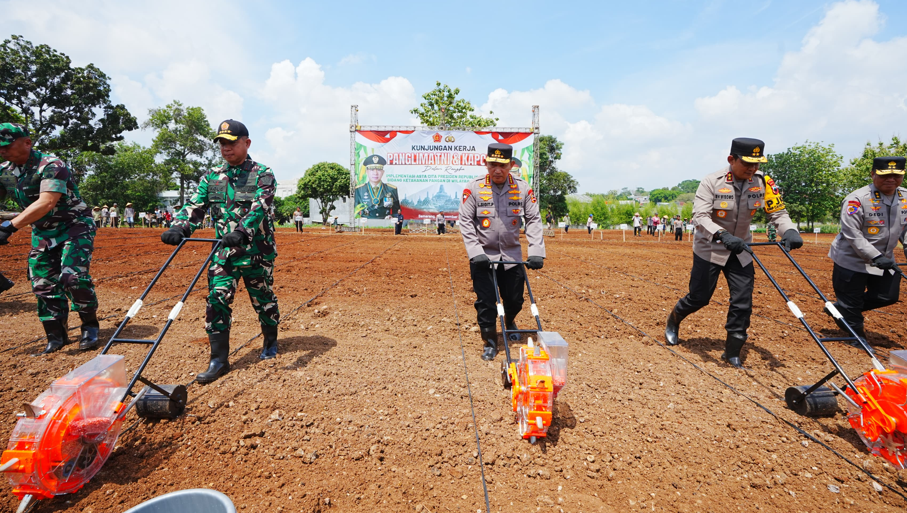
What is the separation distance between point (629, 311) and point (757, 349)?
180 centimetres

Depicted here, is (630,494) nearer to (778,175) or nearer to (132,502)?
(132,502)

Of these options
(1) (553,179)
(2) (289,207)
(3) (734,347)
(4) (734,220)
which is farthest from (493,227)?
(2) (289,207)

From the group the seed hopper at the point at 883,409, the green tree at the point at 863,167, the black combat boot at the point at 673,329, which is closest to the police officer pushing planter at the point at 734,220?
the black combat boot at the point at 673,329

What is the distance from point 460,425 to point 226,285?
2.14m

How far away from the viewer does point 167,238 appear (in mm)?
3180

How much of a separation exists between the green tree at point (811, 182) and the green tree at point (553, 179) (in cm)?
2095

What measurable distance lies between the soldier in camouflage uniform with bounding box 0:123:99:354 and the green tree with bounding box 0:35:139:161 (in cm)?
3191

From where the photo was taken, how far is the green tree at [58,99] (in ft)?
91.0

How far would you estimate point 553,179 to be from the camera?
52969 mm

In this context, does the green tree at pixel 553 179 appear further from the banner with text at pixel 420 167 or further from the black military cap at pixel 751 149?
the black military cap at pixel 751 149

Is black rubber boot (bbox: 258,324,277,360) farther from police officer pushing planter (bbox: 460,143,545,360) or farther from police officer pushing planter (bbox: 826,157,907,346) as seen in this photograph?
police officer pushing planter (bbox: 826,157,907,346)

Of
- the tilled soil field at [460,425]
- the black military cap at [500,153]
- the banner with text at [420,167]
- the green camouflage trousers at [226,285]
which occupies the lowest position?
the tilled soil field at [460,425]

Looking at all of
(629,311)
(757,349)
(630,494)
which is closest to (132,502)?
(630,494)

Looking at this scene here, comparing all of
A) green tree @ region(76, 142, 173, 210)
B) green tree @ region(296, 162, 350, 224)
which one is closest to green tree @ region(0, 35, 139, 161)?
green tree @ region(76, 142, 173, 210)
